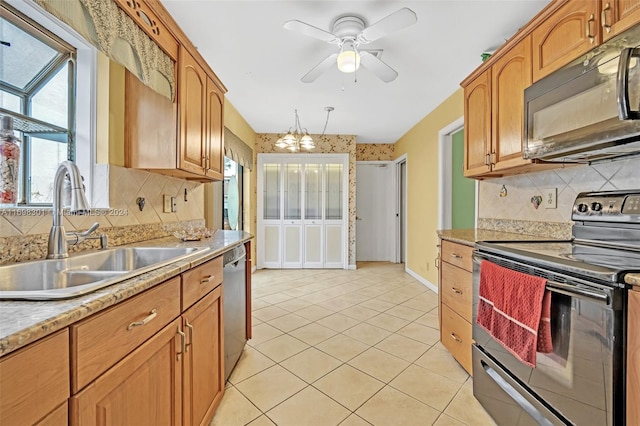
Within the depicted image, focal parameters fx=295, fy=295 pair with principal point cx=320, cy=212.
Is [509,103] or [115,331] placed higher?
[509,103]

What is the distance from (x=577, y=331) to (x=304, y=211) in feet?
14.4

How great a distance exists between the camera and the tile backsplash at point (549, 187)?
5.15ft

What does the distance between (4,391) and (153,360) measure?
0.51m

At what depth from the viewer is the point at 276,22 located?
2053 mm

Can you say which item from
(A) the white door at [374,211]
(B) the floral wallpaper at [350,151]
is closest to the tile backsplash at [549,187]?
(B) the floral wallpaper at [350,151]

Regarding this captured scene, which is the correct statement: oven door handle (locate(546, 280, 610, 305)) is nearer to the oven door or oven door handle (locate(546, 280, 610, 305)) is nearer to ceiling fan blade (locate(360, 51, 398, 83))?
the oven door

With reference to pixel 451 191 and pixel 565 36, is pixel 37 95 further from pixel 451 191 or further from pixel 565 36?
pixel 451 191

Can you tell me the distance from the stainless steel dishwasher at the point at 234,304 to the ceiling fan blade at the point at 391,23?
63.6 inches

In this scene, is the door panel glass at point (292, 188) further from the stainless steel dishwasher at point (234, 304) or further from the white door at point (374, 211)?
the stainless steel dishwasher at point (234, 304)

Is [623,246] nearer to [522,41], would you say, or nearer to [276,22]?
[522,41]

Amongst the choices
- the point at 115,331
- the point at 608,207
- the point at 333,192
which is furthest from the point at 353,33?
the point at 333,192

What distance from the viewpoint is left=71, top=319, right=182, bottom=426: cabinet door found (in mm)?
690

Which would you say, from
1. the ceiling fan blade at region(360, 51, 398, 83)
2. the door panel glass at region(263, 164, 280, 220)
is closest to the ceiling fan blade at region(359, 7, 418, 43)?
the ceiling fan blade at region(360, 51, 398, 83)

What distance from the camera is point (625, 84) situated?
1.08 meters
